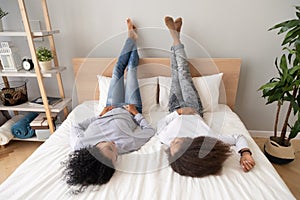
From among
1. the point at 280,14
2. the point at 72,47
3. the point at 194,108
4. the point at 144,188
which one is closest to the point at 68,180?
the point at 144,188

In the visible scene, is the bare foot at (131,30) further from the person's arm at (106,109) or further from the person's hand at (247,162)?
the person's hand at (247,162)

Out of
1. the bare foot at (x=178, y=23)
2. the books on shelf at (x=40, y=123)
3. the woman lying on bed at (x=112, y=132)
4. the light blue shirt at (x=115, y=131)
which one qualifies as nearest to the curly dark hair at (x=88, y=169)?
the woman lying on bed at (x=112, y=132)

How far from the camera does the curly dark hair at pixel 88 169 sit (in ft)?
3.24

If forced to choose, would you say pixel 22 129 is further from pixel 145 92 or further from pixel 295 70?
pixel 295 70

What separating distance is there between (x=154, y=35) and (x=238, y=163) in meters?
1.29

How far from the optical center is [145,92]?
70.4 inches

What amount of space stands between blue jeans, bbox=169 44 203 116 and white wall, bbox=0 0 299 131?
0.73ft

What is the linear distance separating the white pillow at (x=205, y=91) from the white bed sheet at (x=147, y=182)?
1.87ft

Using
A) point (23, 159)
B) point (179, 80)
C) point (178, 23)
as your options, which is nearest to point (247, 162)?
point (179, 80)

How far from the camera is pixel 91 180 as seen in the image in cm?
Answer: 99

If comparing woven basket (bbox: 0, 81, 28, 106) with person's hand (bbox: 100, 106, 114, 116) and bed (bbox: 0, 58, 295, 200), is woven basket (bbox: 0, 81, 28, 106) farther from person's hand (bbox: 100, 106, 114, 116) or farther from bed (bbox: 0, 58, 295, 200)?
person's hand (bbox: 100, 106, 114, 116)

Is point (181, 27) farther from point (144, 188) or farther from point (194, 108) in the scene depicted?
point (144, 188)

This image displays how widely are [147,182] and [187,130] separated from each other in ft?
1.61

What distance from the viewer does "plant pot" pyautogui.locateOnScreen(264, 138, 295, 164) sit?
167 centimetres
